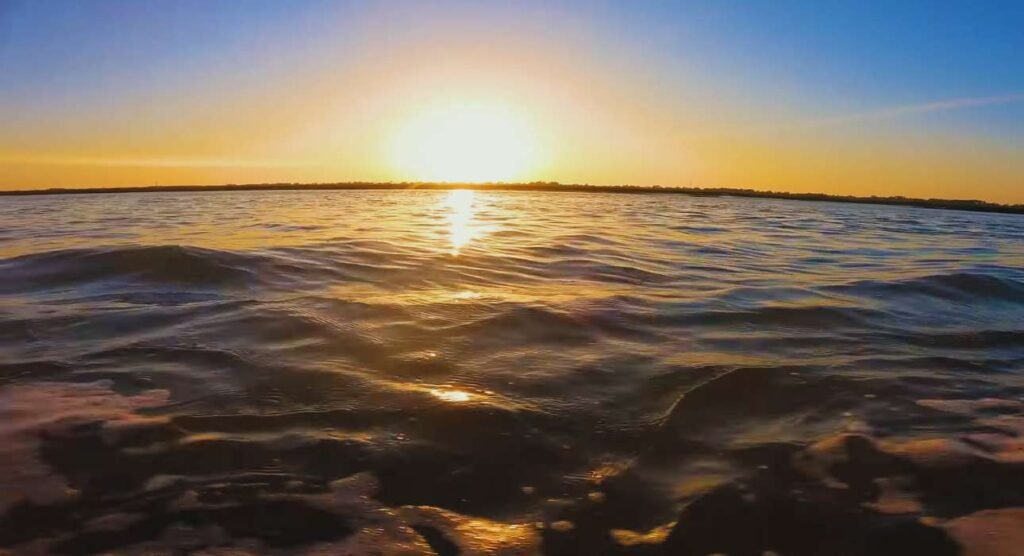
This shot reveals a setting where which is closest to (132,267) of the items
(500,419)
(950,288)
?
(500,419)

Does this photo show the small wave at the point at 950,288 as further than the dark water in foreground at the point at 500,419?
Yes

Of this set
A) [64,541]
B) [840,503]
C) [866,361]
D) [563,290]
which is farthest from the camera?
[563,290]

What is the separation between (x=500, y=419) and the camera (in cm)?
398

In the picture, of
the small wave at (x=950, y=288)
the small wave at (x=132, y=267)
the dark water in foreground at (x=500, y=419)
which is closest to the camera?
the dark water in foreground at (x=500, y=419)

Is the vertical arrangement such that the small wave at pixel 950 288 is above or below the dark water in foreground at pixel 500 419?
above

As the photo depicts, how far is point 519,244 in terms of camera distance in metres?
14.1

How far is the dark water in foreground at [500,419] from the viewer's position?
284 centimetres

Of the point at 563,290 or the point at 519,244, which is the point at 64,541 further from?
the point at 519,244

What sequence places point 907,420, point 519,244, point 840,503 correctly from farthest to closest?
point 519,244
point 907,420
point 840,503

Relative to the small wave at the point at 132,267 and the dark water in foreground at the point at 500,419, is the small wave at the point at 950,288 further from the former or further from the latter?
the small wave at the point at 132,267

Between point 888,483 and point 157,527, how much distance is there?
346 cm

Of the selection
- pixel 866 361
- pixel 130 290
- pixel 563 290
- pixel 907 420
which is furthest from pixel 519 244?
pixel 907 420

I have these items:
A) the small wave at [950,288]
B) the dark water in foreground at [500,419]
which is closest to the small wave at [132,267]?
the dark water in foreground at [500,419]

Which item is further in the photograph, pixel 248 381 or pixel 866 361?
pixel 866 361
